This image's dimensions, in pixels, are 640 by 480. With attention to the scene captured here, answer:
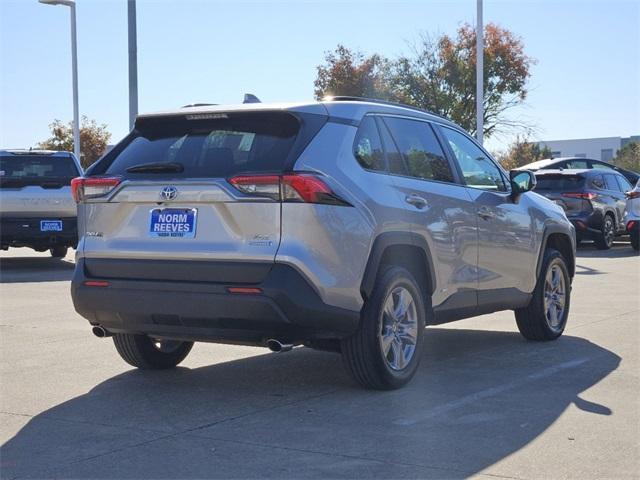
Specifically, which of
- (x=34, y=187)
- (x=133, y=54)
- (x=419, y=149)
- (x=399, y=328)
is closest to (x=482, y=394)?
(x=399, y=328)

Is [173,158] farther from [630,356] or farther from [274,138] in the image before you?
[630,356]

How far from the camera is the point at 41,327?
32.3 ft

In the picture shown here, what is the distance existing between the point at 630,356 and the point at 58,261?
1342 cm

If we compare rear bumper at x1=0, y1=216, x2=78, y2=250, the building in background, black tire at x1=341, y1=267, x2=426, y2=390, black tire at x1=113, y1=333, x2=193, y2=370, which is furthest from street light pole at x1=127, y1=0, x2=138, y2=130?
the building in background

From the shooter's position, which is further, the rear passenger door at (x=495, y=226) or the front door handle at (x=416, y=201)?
the rear passenger door at (x=495, y=226)

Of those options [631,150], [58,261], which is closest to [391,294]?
[58,261]

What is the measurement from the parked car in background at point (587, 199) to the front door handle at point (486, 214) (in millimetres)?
12760

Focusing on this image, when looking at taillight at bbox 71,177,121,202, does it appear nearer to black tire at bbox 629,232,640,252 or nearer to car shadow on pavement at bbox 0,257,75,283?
car shadow on pavement at bbox 0,257,75,283

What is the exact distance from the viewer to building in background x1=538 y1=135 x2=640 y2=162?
100 metres

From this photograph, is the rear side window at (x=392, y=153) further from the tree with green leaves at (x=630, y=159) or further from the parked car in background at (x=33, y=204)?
the tree with green leaves at (x=630, y=159)

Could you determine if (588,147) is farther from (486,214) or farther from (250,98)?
(250,98)

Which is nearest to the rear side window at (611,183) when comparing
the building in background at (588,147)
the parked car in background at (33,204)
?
the parked car in background at (33,204)

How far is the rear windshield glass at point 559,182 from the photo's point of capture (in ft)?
67.2

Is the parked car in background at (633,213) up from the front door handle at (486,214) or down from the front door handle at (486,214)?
down
